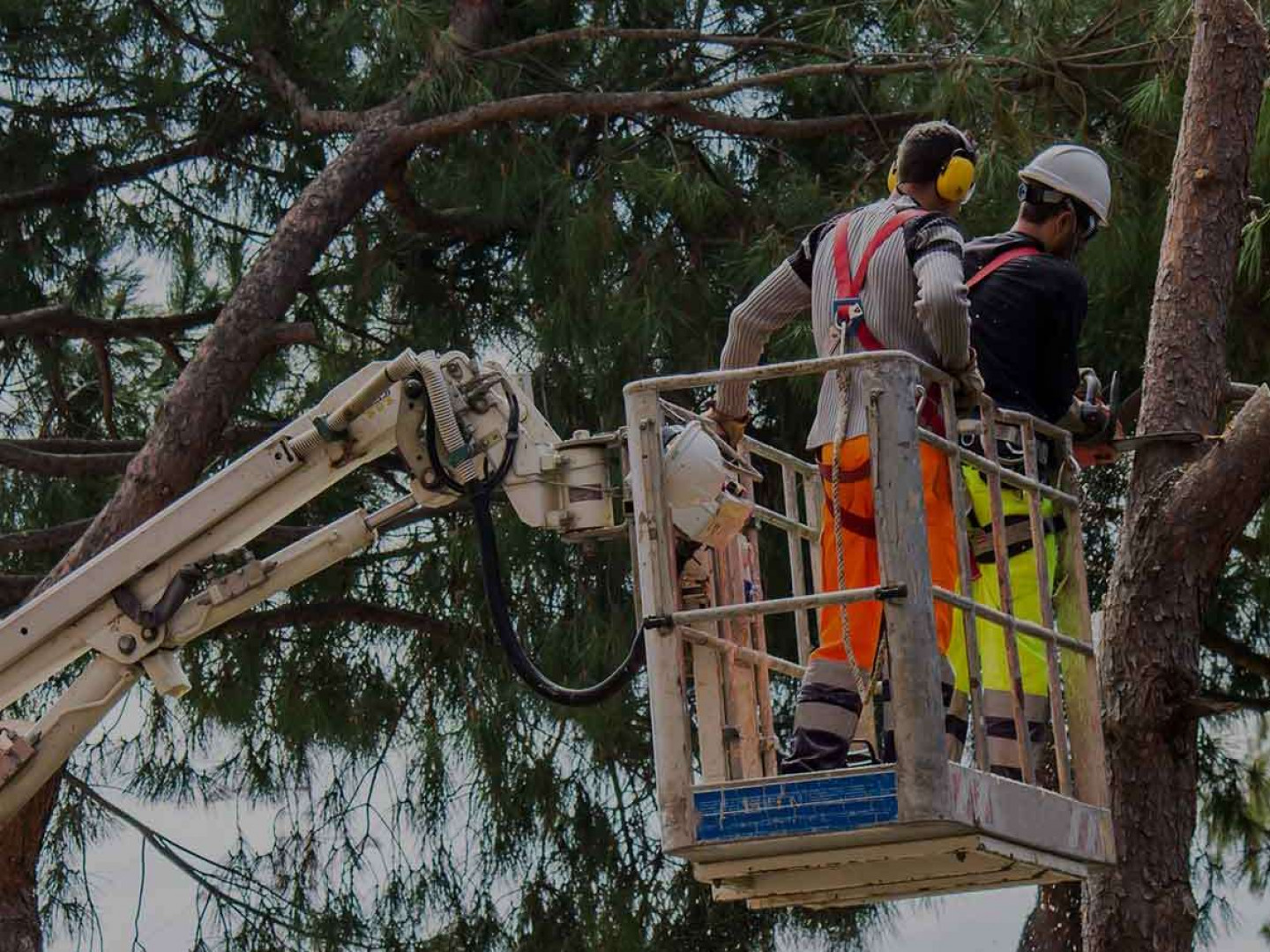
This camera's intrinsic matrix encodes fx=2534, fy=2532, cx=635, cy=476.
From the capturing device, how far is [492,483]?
558cm

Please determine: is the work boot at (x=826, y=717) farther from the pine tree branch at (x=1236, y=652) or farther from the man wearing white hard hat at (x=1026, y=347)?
the pine tree branch at (x=1236, y=652)

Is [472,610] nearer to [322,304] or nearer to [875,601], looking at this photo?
[322,304]

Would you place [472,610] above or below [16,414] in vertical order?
below

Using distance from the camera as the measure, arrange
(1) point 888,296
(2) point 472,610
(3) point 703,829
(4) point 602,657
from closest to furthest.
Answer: (3) point 703,829 → (1) point 888,296 → (4) point 602,657 → (2) point 472,610

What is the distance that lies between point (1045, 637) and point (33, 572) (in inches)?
236

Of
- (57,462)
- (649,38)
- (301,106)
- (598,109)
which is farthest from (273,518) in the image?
(301,106)

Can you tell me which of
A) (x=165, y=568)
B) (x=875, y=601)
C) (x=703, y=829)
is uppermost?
(x=165, y=568)

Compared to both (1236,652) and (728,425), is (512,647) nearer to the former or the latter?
(728,425)

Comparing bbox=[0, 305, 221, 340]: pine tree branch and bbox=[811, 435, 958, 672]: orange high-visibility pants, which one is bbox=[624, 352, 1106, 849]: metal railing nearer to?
bbox=[811, 435, 958, 672]: orange high-visibility pants

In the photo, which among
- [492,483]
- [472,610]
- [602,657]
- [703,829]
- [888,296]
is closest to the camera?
[703,829]

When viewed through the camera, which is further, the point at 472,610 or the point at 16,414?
the point at 16,414

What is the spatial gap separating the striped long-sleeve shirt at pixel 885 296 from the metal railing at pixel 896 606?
0.27 ft

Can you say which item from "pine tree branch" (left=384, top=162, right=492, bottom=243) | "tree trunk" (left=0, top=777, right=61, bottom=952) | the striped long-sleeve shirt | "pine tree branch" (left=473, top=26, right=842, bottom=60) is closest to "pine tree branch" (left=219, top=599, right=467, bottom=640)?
"tree trunk" (left=0, top=777, right=61, bottom=952)

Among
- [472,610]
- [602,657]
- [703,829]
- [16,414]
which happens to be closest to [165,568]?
[703,829]
